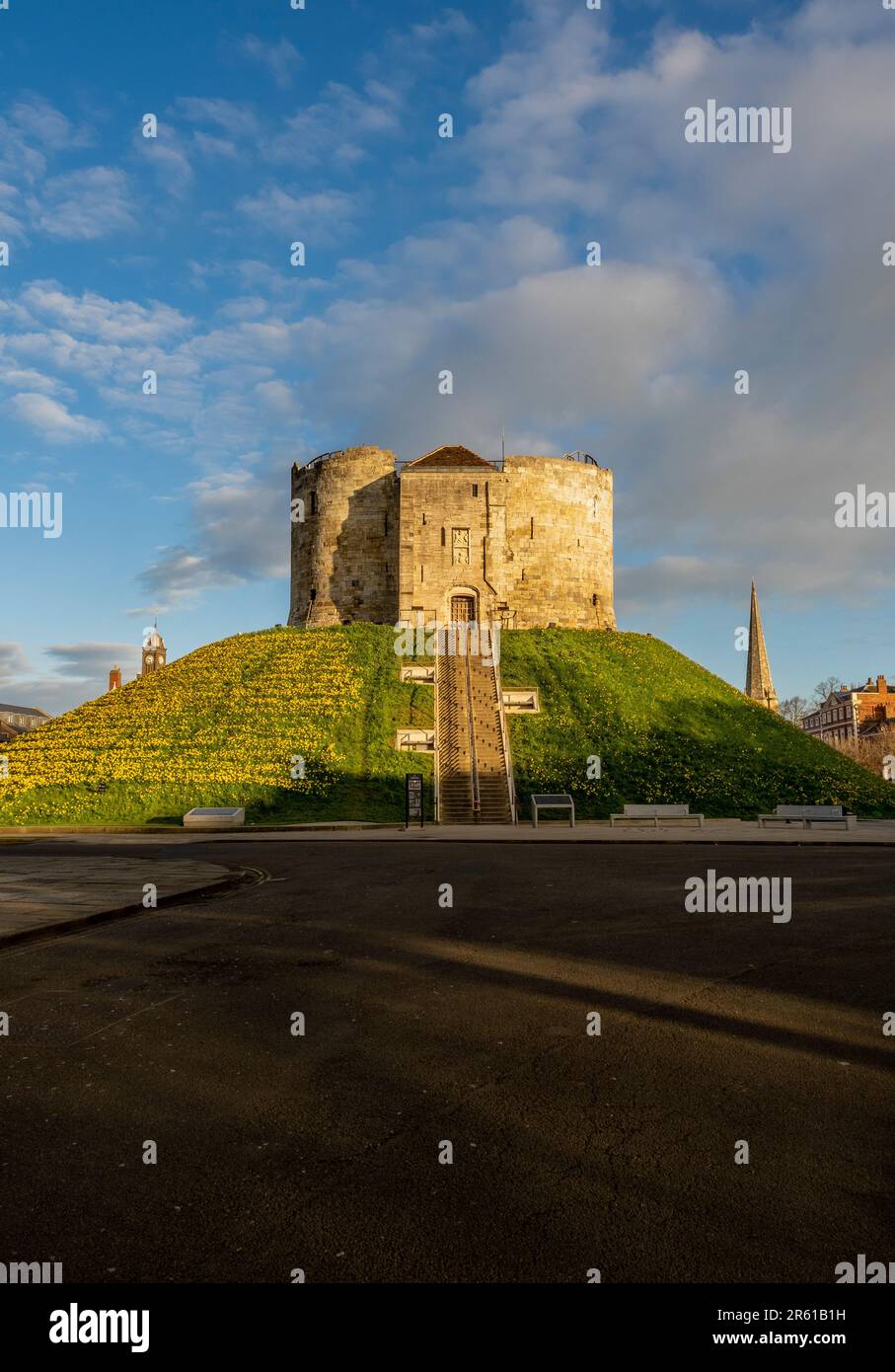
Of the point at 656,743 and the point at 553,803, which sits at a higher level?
the point at 656,743

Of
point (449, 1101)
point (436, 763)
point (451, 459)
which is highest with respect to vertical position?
point (451, 459)

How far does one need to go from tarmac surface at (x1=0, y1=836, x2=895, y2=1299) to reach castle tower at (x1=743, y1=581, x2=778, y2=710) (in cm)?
10830

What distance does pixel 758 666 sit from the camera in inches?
4456

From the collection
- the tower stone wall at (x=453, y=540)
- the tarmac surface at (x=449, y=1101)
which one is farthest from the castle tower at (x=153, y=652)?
the tarmac surface at (x=449, y=1101)

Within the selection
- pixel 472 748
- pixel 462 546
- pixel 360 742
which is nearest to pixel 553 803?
pixel 472 748

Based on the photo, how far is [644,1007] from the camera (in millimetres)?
6703

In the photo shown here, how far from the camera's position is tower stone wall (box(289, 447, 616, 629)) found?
4894 centimetres

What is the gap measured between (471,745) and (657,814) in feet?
28.0

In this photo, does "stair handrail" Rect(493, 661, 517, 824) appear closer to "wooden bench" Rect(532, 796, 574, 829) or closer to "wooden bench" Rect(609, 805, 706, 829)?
"wooden bench" Rect(532, 796, 574, 829)

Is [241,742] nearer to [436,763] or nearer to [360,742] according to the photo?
[360,742]

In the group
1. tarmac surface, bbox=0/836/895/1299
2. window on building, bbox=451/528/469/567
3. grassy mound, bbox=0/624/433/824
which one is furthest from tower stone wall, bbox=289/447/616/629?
tarmac surface, bbox=0/836/895/1299
